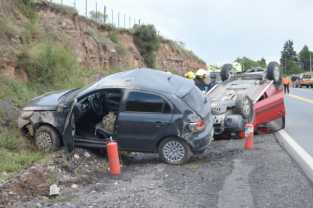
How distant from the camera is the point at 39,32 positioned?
19781 mm

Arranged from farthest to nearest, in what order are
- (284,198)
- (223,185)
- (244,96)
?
(244,96), (223,185), (284,198)

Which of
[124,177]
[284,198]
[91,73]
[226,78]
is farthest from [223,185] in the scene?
[91,73]

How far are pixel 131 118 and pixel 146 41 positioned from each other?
3237 centimetres

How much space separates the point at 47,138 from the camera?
11.1 m

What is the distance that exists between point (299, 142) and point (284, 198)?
18.2 feet

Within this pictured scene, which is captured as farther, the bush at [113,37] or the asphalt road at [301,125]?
the bush at [113,37]

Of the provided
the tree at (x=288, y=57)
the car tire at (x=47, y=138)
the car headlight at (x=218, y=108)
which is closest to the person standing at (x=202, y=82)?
the car headlight at (x=218, y=108)

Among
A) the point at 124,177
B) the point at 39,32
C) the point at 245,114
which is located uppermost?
the point at 39,32

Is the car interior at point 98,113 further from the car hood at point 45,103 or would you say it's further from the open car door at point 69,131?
the car hood at point 45,103

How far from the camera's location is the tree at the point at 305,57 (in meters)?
165

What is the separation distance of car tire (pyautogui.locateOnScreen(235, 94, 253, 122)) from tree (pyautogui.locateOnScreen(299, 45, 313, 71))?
156 metres

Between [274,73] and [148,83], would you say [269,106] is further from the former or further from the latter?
[148,83]

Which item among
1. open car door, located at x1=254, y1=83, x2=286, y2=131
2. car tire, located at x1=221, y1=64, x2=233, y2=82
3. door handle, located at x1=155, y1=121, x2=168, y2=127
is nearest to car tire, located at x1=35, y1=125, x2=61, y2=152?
door handle, located at x1=155, y1=121, x2=168, y2=127

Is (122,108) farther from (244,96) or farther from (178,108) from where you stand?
(244,96)
